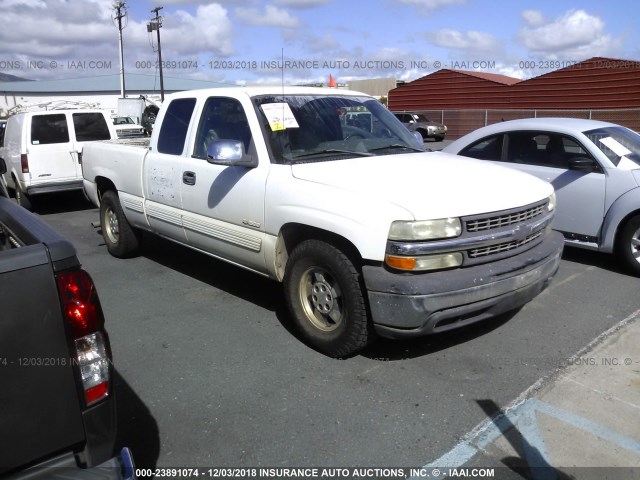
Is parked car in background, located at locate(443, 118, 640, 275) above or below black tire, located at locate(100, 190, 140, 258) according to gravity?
above

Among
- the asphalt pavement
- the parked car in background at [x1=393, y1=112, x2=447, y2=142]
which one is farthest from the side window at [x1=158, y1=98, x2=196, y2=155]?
the parked car in background at [x1=393, y1=112, x2=447, y2=142]

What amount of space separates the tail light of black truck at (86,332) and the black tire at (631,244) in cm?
545

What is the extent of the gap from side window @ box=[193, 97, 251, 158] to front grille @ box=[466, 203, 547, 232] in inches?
78.0

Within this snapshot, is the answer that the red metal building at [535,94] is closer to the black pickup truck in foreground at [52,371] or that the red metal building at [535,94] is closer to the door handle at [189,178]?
the door handle at [189,178]

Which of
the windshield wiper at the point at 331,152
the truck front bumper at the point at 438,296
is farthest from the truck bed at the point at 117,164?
the truck front bumper at the point at 438,296

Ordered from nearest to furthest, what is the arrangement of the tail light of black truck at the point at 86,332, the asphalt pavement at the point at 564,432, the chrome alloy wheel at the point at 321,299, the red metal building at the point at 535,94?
1. the tail light of black truck at the point at 86,332
2. the asphalt pavement at the point at 564,432
3. the chrome alloy wheel at the point at 321,299
4. the red metal building at the point at 535,94

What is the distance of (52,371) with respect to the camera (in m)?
1.88

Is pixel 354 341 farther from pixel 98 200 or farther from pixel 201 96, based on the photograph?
pixel 98 200

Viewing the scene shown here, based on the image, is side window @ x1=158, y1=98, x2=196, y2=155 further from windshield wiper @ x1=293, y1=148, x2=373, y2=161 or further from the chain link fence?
the chain link fence

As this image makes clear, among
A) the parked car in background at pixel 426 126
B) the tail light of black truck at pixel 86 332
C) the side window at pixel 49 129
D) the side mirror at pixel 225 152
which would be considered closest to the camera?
the tail light of black truck at pixel 86 332

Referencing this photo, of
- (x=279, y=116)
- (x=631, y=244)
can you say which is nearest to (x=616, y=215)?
(x=631, y=244)

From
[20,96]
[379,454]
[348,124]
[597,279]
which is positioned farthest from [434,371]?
[20,96]

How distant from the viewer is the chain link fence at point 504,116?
21.1 metres

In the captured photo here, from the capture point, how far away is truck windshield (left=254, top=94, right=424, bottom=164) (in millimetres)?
4395
